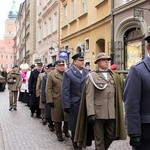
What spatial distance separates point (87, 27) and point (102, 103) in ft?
52.4

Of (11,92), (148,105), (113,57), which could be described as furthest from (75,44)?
(148,105)

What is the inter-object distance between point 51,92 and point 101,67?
273 centimetres

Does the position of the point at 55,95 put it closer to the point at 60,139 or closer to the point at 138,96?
the point at 60,139

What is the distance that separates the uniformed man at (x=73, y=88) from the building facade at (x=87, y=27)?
1069 centimetres

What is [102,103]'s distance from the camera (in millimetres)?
6383

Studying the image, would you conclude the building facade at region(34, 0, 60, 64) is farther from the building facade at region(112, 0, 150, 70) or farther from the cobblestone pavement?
the cobblestone pavement

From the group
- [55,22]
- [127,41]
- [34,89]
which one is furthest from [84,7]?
[34,89]

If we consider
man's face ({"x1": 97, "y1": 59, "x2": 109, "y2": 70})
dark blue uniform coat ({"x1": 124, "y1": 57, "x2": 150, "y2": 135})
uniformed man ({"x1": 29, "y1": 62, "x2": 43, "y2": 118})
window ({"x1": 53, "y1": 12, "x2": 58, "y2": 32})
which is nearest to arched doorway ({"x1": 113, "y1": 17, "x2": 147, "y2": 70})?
uniformed man ({"x1": 29, "y1": 62, "x2": 43, "y2": 118})

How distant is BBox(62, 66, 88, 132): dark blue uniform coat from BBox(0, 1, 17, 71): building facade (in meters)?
133

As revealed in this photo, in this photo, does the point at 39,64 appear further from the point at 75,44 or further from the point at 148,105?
the point at 75,44

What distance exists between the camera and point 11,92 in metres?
15.2

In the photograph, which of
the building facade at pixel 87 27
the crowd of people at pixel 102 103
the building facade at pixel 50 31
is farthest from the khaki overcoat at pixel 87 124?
the building facade at pixel 50 31

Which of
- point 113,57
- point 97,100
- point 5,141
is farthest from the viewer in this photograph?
point 113,57

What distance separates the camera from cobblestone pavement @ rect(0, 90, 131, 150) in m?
8.10
